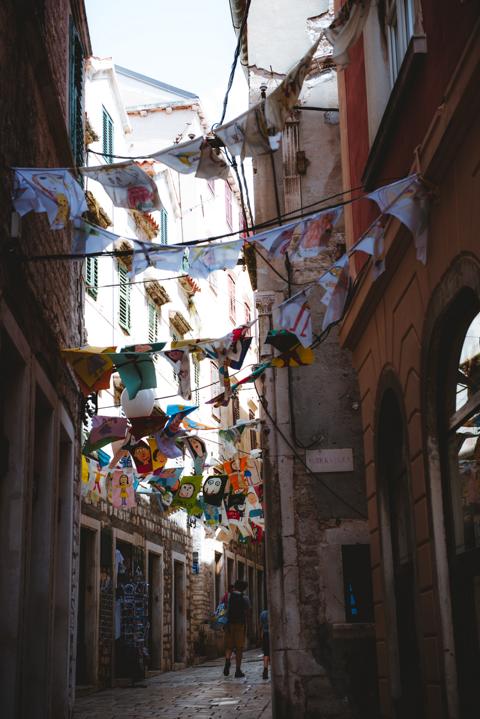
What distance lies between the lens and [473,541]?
249 inches

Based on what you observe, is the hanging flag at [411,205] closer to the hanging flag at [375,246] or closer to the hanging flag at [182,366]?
the hanging flag at [375,246]

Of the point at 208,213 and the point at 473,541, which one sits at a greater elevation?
the point at 208,213

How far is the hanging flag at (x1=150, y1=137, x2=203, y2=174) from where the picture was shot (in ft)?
24.7

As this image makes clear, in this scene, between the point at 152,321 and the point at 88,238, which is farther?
the point at 152,321

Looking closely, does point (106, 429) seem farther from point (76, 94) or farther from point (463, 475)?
point (463, 475)

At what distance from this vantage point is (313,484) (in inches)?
488

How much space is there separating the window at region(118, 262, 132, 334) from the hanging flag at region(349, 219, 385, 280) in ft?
43.8

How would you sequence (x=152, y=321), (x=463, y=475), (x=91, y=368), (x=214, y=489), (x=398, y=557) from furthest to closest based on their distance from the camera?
1. (x=152, y=321)
2. (x=214, y=489)
3. (x=91, y=368)
4. (x=398, y=557)
5. (x=463, y=475)

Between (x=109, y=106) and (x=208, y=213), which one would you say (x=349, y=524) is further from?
(x=208, y=213)

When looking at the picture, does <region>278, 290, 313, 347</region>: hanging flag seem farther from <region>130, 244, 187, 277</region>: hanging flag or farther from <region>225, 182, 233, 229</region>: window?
<region>225, 182, 233, 229</region>: window

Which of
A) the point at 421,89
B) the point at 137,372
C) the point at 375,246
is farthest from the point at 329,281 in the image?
the point at 137,372

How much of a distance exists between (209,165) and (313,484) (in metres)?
5.68

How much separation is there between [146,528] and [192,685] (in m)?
5.52

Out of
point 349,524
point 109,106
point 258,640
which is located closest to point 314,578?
point 349,524
